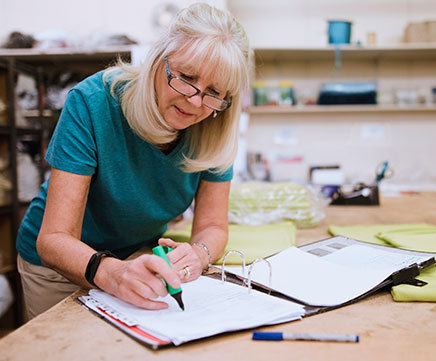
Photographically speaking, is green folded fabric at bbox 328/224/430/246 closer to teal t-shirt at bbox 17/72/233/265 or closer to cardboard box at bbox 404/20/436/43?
teal t-shirt at bbox 17/72/233/265

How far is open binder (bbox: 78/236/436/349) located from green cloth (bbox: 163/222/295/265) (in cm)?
7

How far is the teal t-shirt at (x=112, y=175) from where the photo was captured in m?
0.96

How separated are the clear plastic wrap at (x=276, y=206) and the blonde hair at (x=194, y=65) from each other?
48 cm

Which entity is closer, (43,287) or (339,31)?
(43,287)

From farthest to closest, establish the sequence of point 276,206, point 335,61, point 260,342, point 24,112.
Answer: point 335,61 → point 24,112 → point 276,206 → point 260,342

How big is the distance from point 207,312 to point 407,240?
73cm

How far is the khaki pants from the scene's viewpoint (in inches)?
46.9

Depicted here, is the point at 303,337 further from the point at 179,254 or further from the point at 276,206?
the point at 276,206

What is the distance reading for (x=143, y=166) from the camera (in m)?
1.09

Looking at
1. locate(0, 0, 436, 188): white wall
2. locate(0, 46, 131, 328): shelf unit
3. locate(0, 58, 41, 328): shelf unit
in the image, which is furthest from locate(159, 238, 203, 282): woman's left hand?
locate(0, 0, 436, 188): white wall

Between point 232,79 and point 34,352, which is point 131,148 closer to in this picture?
point 232,79

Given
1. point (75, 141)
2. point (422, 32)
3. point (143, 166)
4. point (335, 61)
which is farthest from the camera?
point (335, 61)

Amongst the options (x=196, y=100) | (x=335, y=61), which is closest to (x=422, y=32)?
(x=335, y=61)

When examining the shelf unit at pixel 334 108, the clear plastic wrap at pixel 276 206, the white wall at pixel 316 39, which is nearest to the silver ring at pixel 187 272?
the clear plastic wrap at pixel 276 206
